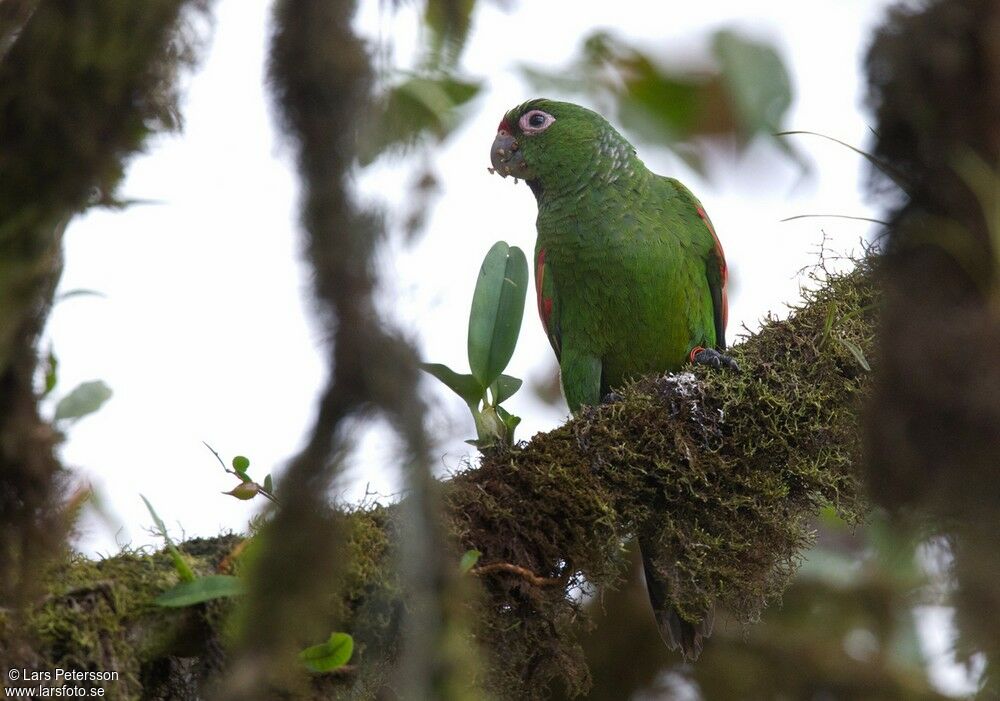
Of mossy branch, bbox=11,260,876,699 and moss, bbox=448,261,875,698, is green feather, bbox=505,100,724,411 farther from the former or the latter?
moss, bbox=448,261,875,698

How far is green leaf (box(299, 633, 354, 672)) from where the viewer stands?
2.33 metres

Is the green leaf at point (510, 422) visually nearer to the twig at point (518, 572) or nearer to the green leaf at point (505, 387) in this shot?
the green leaf at point (505, 387)

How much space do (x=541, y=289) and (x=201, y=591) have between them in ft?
9.88

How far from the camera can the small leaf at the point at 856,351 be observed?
3418mm

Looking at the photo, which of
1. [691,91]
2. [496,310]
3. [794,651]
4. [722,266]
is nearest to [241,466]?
[496,310]

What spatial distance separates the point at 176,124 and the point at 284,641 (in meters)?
1.24

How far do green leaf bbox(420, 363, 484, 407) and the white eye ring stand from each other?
215cm

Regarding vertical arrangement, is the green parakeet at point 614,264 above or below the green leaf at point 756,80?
above

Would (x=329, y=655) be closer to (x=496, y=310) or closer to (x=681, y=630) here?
(x=496, y=310)

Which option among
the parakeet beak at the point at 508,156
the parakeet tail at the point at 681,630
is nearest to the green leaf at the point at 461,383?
the parakeet tail at the point at 681,630

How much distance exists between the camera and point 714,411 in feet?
11.4

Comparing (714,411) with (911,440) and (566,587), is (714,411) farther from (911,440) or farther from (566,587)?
(911,440)

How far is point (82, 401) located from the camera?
274 cm

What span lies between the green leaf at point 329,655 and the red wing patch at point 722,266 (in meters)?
3.30
